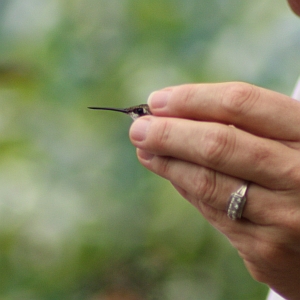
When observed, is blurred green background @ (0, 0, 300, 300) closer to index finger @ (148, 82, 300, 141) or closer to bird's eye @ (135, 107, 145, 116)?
bird's eye @ (135, 107, 145, 116)

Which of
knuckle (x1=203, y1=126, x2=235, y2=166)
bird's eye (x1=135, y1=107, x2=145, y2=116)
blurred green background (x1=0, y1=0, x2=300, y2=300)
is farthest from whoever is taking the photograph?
blurred green background (x1=0, y1=0, x2=300, y2=300)

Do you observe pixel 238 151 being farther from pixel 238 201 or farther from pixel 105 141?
pixel 105 141

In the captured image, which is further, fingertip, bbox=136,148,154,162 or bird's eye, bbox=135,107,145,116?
bird's eye, bbox=135,107,145,116

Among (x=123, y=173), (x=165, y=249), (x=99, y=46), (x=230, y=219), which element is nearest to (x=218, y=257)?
(x=165, y=249)

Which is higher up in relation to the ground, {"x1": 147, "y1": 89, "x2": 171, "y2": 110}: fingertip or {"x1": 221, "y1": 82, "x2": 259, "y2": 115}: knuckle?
{"x1": 221, "y1": 82, "x2": 259, "y2": 115}: knuckle

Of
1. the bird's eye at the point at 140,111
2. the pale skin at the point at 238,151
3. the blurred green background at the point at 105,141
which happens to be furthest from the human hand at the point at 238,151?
A: the blurred green background at the point at 105,141

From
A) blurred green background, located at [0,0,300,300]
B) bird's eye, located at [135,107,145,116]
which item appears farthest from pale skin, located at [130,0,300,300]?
blurred green background, located at [0,0,300,300]

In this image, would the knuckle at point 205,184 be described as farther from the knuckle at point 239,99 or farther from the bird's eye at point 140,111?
the bird's eye at point 140,111

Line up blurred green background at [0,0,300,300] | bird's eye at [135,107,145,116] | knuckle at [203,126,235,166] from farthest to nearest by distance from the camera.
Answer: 1. blurred green background at [0,0,300,300]
2. bird's eye at [135,107,145,116]
3. knuckle at [203,126,235,166]
